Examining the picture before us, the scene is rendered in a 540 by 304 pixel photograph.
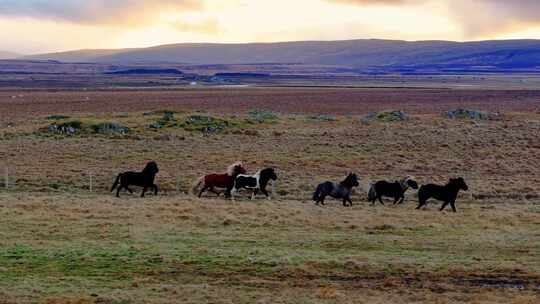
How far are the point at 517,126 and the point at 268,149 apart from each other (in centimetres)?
2205

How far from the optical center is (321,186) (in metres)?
26.5

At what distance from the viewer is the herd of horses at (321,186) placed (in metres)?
25.8

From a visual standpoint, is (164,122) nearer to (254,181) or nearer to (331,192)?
(254,181)

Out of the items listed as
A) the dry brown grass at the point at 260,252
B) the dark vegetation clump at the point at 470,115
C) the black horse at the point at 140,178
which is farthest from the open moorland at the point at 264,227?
the dark vegetation clump at the point at 470,115

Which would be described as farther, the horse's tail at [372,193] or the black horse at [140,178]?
the black horse at [140,178]

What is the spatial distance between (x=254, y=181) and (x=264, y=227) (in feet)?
19.4

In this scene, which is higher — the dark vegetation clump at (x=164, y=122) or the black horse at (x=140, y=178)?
the black horse at (x=140, y=178)

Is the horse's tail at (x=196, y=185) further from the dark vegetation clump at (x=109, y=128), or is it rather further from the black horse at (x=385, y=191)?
the dark vegetation clump at (x=109, y=128)

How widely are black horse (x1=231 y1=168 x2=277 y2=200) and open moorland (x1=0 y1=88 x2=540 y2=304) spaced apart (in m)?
0.57

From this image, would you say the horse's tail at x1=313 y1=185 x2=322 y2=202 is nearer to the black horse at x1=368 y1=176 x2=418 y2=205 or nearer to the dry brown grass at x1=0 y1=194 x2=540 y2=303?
the dry brown grass at x1=0 y1=194 x2=540 y2=303

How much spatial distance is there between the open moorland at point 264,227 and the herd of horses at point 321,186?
50 centimetres

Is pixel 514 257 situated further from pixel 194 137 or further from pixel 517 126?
pixel 517 126

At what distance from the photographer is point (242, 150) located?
4306 cm

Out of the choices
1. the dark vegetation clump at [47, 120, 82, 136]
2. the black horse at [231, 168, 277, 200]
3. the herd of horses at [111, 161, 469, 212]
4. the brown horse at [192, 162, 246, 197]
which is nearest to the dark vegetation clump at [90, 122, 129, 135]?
the dark vegetation clump at [47, 120, 82, 136]
